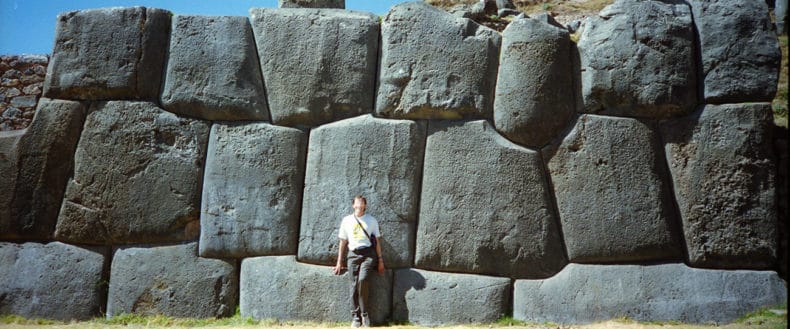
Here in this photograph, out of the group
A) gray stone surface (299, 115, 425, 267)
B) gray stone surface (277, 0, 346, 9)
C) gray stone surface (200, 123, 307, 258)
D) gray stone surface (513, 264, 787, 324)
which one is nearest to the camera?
gray stone surface (513, 264, 787, 324)

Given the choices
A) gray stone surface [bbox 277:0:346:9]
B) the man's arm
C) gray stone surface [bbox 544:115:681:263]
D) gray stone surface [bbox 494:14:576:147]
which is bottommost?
the man's arm

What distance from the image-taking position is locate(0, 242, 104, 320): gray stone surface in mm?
6012

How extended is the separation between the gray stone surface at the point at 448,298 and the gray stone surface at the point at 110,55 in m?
3.21

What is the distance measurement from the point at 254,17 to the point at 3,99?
3.07 m

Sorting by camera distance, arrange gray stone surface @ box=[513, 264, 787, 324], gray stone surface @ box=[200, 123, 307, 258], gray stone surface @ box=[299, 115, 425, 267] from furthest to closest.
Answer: gray stone surface @ box=[200, 123, 307, 258] → gray stone surface @ box=[299, 115, 425, 267] → gray stone surface @ box=[513, 264, 787, 324]

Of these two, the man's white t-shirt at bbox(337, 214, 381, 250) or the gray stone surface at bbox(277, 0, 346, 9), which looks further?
the gray stone surface at bbox(277, 0, 346, 9)

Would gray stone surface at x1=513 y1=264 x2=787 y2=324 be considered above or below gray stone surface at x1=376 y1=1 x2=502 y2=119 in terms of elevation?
below

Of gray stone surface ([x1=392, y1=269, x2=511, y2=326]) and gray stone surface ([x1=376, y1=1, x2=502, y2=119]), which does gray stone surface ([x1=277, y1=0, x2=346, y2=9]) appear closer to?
gray stone surface ([x1=376, y1=1, x2=502, y2=119])

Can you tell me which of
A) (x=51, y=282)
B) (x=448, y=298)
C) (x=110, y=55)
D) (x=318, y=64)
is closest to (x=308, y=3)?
(x=318, y=64)

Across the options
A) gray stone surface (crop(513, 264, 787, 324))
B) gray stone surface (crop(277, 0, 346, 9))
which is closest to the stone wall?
gray stone surface (crop(513, 264, 787, 324))

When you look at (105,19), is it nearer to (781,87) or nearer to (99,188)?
(99,188)

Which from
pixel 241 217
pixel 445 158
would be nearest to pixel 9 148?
pixel 241 217

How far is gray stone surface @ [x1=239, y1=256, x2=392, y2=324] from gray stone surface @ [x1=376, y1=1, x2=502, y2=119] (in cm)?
166

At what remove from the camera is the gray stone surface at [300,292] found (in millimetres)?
5793
